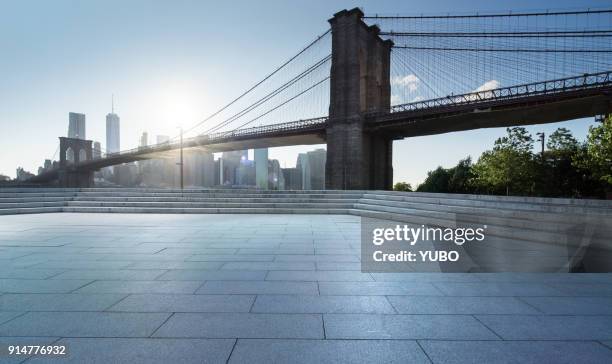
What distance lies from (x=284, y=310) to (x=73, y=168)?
95902mm

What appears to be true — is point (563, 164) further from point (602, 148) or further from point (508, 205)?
point (508, 205)

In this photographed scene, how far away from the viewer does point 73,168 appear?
260 ft

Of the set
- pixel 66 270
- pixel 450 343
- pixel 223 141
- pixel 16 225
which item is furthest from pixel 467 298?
pixel 223 141

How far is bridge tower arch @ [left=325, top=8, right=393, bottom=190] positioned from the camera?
37.1 meters

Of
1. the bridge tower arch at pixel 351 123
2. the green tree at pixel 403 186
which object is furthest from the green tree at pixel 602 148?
the green tree at pixel 403 186

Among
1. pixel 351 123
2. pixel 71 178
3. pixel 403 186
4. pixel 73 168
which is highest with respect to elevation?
pixel 351 123

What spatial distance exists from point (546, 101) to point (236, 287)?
111 ft

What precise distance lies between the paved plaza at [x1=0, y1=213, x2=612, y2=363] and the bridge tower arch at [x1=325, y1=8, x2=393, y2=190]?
31.2m

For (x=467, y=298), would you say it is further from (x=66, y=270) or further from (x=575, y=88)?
(x=575, y=88)

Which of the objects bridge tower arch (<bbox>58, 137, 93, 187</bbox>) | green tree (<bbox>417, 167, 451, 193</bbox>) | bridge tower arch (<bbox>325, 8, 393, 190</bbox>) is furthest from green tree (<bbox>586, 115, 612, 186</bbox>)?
bridge tower arch (<bbox>58, 137, 93, 187</bbox>)

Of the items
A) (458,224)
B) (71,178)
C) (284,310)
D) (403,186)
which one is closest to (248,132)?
(458,224)

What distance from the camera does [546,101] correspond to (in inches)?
1103

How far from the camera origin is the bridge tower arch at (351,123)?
37.1 meters

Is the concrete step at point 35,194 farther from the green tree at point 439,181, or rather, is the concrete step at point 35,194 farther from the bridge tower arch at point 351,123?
the green tree at point 439,181
